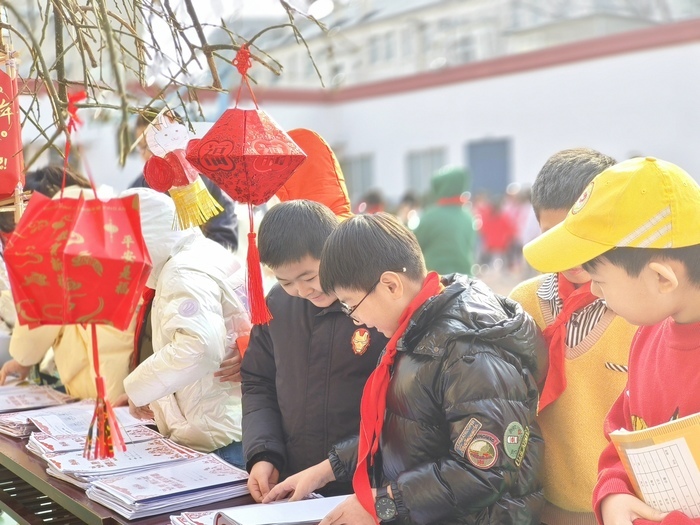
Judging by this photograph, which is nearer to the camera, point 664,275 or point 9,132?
point 664,275

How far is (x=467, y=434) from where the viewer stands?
1404mm

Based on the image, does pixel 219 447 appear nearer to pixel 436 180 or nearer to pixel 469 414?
pixel 469 414

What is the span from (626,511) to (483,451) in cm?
24

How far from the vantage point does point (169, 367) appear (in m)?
1.97

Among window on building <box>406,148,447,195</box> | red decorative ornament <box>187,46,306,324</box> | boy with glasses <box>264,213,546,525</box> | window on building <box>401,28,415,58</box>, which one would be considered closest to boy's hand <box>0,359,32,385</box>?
red decorative ornament <box>187,46,306,324</box>

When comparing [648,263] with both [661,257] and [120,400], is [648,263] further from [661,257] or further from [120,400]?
[120,400]

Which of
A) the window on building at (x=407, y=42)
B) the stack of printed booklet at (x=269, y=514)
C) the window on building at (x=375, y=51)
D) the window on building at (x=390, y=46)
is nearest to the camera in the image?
the stack of printed booklet at (x=269, y=514)

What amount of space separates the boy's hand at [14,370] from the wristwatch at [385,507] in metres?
2.00

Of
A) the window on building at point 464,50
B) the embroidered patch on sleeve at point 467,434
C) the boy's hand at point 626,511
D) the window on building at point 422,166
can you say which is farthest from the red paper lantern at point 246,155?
the window on building at point 464,50

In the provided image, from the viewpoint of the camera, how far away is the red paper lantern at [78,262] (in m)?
1.20

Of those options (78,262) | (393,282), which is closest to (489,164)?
(393,282)

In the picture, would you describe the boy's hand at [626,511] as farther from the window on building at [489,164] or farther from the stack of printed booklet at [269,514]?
the window on building at [489,164]

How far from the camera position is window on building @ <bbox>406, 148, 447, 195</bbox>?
1469 cm

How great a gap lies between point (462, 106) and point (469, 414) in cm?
1307
